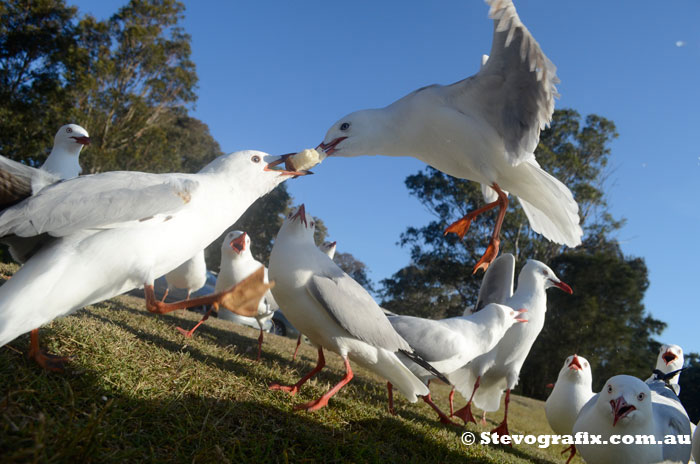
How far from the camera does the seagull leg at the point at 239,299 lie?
2.52 m

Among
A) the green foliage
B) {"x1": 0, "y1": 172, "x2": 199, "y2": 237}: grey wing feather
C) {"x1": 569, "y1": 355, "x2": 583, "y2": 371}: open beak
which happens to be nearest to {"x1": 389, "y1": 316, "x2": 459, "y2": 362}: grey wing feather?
{"x1": 569, "y1": 355, "x2": 583, "y2": 371}: open beak

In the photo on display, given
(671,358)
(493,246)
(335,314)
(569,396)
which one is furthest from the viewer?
(671,358)

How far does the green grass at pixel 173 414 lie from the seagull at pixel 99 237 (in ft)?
0.93

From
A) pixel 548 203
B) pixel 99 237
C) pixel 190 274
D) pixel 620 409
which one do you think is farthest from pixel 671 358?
pixel 99 237

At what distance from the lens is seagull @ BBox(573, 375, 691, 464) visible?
3.41 m

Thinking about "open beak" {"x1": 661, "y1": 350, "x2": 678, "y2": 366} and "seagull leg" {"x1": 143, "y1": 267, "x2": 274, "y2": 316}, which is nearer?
"seagull leg" {"x1": 143, "y1": 267, "x2": 274, "y2": 316}

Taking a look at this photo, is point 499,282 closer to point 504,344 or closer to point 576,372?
point 504,344

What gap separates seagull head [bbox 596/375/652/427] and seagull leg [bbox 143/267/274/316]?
109 inches

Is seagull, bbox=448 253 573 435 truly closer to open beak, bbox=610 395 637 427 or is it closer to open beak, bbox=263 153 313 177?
open beak, bbox=610 395 637 427

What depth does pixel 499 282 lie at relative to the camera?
19.9 feet

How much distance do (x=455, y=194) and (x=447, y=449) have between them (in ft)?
59.7

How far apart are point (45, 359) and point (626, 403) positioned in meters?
3.83

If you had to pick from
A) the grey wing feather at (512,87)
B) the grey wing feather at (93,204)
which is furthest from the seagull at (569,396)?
the grey wing feather at (93,204)

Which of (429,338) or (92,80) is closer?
(429,338)
